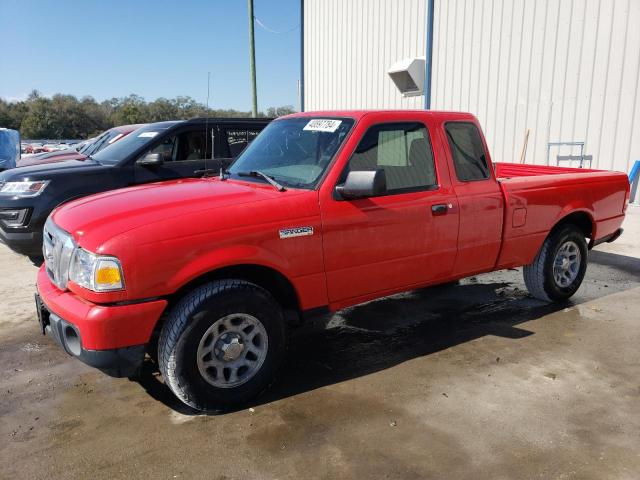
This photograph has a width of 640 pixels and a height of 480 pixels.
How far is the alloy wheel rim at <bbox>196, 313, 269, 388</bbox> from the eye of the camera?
3.23 m

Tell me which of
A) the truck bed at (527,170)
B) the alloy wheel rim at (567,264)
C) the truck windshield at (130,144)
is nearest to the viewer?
the alloy wheel rim at (567,264)

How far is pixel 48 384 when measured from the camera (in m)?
3.81

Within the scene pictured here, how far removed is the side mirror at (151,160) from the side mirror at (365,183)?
3818mm

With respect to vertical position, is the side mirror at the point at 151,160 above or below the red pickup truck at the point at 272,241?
above

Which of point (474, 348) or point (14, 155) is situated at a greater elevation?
point (14, 155)

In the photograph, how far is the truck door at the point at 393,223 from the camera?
366 centimetres

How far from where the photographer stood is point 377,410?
3359 mm

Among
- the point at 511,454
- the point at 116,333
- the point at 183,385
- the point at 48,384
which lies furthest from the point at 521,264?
the point at 48,384

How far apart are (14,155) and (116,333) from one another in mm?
14091

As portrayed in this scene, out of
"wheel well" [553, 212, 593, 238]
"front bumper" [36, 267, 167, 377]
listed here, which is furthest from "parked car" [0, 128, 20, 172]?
"wheel well" [553, 212, 593, 238]

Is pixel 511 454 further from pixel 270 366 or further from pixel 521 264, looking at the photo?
pixel 521 264

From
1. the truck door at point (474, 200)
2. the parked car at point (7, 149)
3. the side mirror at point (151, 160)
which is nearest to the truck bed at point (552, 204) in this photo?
the truck door at point (474, 200)

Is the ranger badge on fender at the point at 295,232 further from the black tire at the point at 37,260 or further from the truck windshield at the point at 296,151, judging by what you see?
the black tire at the point at 37,260

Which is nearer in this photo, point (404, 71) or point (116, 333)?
point (116, 333)
